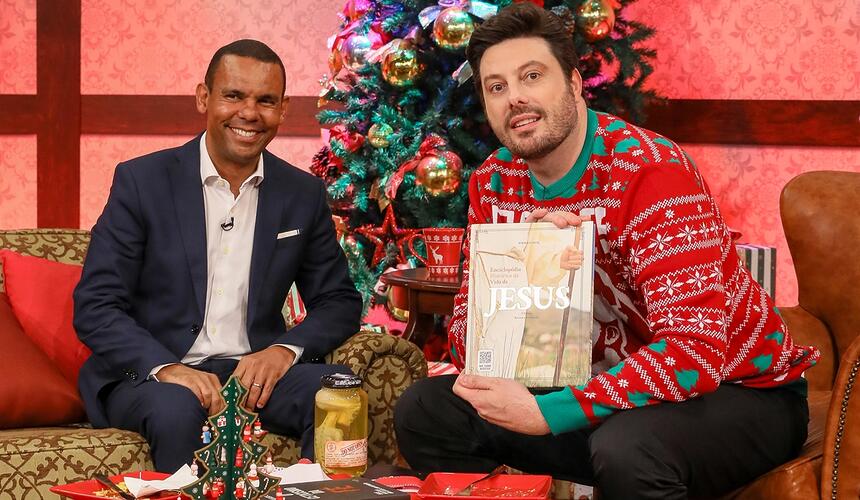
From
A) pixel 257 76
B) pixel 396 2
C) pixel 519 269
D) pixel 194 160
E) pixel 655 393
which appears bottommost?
pixel 655 393

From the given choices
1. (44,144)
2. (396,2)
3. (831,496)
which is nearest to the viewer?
(831,496)

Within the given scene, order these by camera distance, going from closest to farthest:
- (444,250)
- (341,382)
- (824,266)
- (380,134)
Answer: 1. (341,382)
2. (824,266)
3. (444,250)
4. (380,134)

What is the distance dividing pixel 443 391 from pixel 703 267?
2.28 feet

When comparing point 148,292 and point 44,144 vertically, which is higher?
point 44,144

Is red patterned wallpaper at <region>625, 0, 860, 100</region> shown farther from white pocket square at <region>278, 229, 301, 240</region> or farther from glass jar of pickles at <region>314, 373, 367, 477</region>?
glass jar of pickles at <region>314, 373, 367, 477</region>

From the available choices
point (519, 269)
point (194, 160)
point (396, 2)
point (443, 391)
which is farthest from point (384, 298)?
point (519, 269)

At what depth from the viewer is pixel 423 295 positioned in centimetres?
349

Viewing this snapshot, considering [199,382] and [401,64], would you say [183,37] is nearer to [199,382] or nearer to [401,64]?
[401,64]

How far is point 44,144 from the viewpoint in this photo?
18.7 feet

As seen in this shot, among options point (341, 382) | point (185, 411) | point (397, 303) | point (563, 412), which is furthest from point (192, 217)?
point (397, 303)

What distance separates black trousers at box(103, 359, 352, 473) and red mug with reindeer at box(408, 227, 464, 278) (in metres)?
0.92

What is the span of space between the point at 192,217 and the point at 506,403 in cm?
111

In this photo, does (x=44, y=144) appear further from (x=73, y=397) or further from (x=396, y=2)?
(x=73, y=397)

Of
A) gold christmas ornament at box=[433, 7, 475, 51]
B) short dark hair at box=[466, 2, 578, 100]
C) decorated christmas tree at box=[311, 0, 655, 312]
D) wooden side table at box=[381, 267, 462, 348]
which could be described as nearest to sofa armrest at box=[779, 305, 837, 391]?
short dark hair at box=[466, 2, 578, 100]
